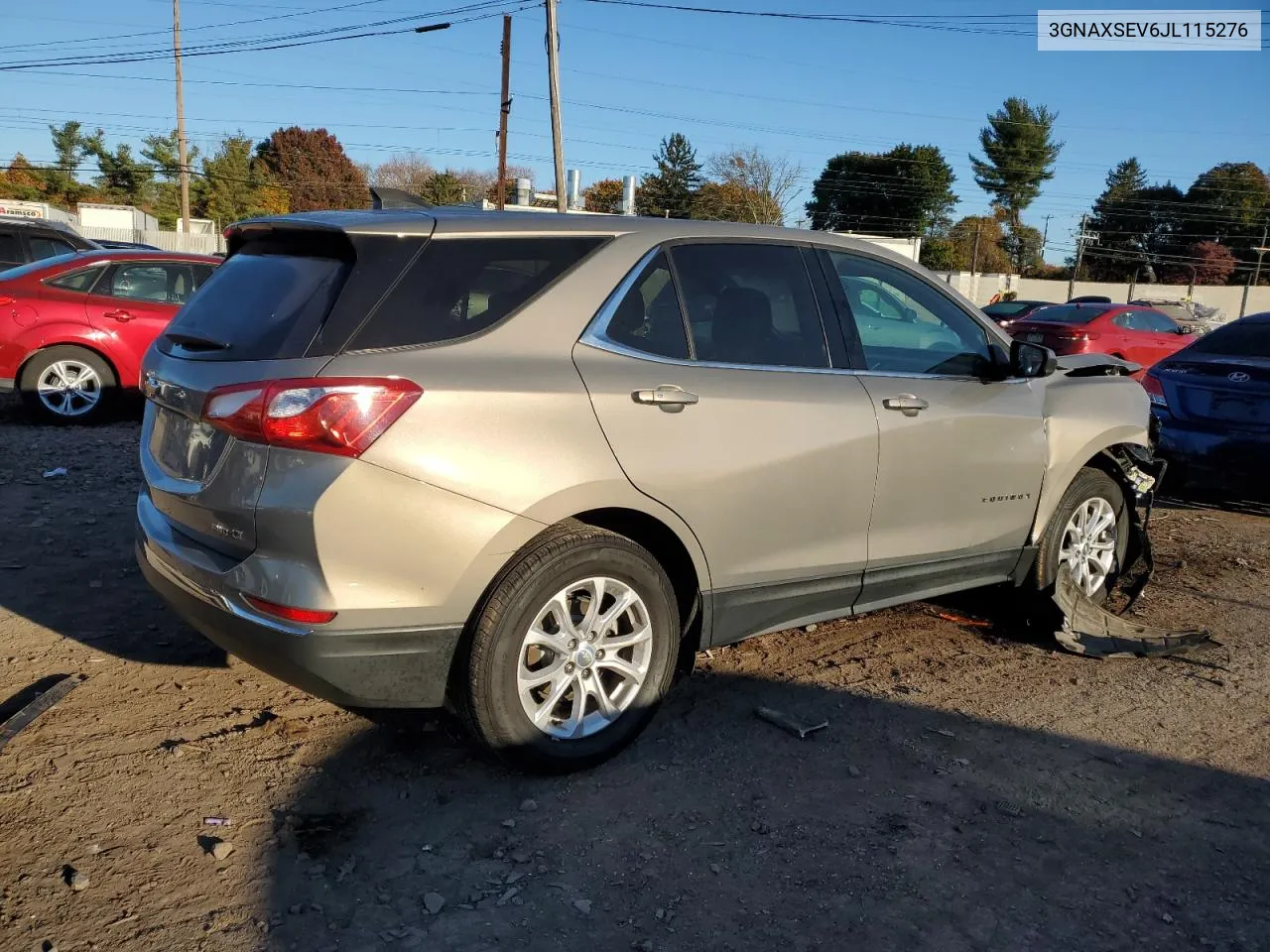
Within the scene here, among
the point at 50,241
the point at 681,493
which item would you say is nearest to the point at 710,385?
the point at 681,493

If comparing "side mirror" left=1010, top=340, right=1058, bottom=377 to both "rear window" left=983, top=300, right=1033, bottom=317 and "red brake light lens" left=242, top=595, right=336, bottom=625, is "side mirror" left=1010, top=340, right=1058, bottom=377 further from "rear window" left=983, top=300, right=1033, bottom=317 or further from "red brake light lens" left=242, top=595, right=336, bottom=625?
"rear window" left=983, top=300, right=1033, bottom=317

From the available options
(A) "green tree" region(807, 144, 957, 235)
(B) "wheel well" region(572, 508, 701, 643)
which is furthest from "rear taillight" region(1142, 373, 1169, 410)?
(A) "green tree" region(807, 144, 957, 235)

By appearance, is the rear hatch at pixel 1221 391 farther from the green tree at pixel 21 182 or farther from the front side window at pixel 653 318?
the green tree at pixel 21 182

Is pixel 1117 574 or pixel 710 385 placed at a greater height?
pixel 710 385

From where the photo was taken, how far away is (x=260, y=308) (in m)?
3.26

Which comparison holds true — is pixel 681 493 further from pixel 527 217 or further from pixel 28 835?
pixel 28 835

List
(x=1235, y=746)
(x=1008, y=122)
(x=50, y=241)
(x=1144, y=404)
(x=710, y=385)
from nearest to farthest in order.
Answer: (x=710, y=385) < (x=1235, y=746) < (x=1144, y=404) < (x=50, y=241) < (x=1008, y=122)

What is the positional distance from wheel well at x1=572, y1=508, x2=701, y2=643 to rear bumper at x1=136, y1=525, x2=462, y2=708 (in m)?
0.65

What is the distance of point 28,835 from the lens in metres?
2.97

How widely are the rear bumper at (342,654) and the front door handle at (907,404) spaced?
6.40 feet

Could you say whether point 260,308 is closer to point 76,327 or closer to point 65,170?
point 76,327

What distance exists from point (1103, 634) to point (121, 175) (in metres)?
73.4

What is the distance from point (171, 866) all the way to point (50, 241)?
41.4 ft

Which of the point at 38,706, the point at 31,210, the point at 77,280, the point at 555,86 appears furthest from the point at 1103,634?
the point at 31,210
